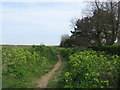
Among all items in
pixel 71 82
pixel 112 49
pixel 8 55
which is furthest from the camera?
pixel 112 49

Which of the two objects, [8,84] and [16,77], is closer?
[8,84]

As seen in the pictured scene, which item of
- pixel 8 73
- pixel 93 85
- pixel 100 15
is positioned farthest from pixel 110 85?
pixel 100 15

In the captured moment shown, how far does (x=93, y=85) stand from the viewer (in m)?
6.25

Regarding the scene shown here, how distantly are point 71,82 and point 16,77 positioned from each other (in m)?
2.81

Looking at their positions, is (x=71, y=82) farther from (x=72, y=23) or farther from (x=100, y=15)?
(x=72, y=23)

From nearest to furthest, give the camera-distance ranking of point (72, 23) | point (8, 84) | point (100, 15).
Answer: point (8, 84), point (100, 15), point (72, 23)

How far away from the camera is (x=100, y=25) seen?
90.4ft

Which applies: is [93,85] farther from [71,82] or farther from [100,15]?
[100,15]

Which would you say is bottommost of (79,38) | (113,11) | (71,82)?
(79,38)

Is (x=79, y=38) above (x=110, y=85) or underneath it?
underneath

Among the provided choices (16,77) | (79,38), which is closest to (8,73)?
(16,77)

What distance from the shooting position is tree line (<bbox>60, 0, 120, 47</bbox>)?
27.0 metres

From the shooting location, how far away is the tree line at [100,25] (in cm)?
2705

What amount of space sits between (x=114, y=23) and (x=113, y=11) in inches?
59.4
